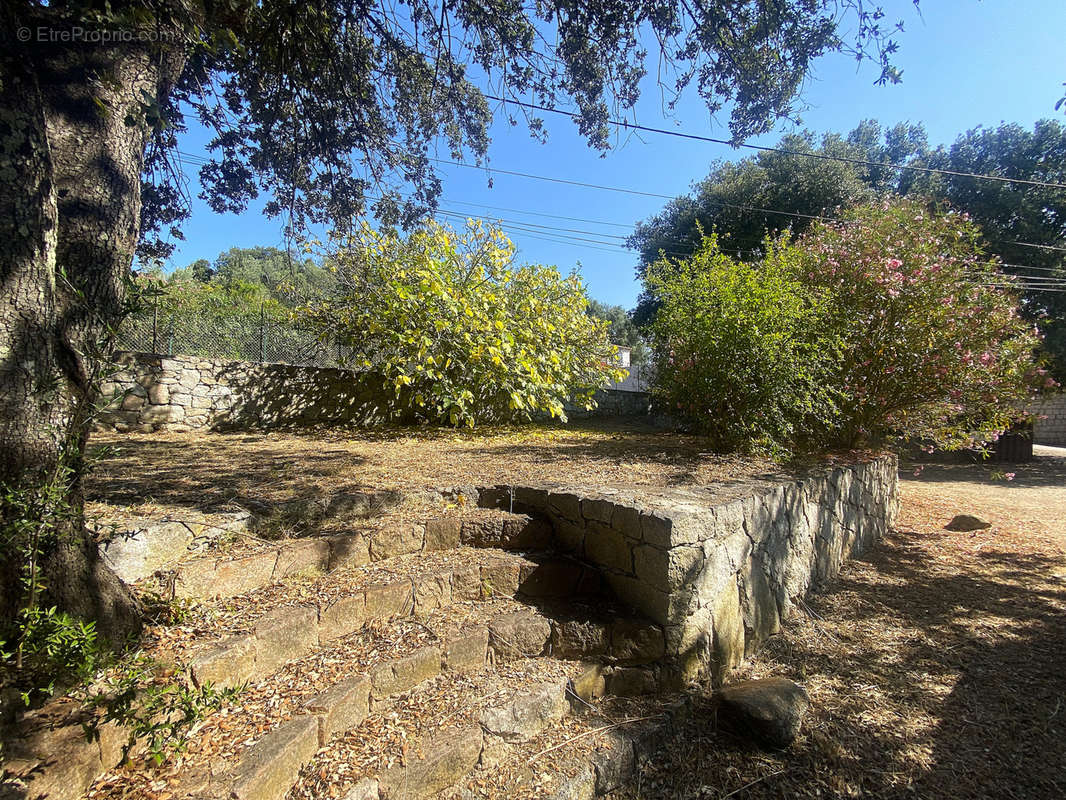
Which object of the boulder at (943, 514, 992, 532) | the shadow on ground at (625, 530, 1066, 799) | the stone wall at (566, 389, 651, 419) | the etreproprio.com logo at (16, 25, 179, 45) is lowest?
the shadow on ground at (625, 530, 1066, 799)

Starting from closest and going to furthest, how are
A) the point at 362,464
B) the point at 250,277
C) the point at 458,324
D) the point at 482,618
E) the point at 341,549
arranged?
the point at 482,618
the point at 341,549
the point at 362,464
the point at 458,324
the point at 250,277

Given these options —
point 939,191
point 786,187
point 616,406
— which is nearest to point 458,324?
point 616,406

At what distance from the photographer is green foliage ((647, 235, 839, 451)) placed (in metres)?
3.82

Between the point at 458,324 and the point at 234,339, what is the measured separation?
3.80m

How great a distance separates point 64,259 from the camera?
1.36 meters

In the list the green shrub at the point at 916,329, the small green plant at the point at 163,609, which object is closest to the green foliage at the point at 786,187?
the green shrub at the point at 916,329

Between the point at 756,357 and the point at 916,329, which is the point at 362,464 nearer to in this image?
the point at 756,357

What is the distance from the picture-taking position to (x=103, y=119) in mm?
1444

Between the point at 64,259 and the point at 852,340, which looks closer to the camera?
the point at 64,259

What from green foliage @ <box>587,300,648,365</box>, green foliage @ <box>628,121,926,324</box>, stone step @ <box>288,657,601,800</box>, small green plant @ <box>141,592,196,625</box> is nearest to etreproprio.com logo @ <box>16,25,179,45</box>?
small green plant @ <box>141,592,196,625</box>

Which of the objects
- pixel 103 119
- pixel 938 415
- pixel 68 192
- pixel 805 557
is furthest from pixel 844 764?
pixel 938 415

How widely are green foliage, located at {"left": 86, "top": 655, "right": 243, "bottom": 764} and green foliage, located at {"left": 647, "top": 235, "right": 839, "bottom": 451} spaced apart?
3.91 metres

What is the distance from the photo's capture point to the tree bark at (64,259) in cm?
121

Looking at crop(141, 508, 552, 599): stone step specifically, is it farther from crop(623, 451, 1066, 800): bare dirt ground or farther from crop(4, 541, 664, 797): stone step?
crop(623, 451, 1066, 800): bare dirt ground
